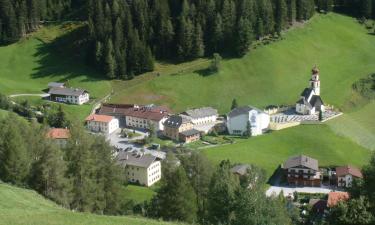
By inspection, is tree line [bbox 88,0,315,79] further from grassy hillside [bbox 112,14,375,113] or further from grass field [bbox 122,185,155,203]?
grass field [bbox 122,185,155,203]

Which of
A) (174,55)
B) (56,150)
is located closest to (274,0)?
(174,55)

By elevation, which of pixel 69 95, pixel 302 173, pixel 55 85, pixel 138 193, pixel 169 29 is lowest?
pixel 302 173

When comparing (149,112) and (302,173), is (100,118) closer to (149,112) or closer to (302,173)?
(149,112)

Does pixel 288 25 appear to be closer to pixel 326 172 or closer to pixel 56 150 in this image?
pixel 326 172

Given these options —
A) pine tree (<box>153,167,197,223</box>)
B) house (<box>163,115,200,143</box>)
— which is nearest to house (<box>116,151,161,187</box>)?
house (<box>163,115,200,143</box>)

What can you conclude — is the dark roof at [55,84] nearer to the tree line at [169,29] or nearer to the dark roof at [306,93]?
the tree line at [169,29]

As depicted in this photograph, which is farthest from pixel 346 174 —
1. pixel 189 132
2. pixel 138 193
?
pixel 189 132
